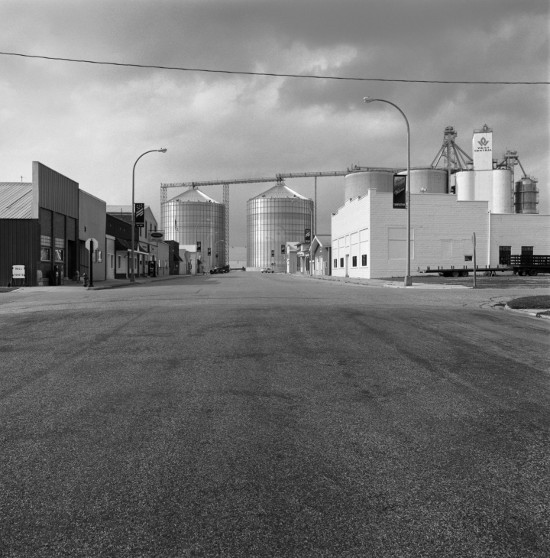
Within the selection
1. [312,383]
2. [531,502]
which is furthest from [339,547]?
[312,383]

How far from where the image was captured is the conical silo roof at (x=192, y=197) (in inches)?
5453

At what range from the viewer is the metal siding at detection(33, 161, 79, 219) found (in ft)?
105

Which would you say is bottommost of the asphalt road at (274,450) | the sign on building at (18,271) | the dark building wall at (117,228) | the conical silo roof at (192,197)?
the asphalt road at (274,450)

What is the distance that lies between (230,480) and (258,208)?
133440mm

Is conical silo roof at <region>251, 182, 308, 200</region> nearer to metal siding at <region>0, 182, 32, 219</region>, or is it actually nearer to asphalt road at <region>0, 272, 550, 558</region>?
metal siding at <region>0, 182, 32, 219</region>

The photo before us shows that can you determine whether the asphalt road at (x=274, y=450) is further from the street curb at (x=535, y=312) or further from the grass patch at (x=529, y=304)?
the grass patch at (x=529, y=304)

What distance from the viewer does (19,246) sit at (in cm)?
3128

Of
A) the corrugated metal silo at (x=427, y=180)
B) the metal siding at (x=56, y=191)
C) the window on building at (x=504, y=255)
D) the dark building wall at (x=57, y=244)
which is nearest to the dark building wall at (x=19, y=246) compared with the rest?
the dark building wall at (x=57, y=244)

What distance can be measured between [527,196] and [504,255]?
93.6 feet

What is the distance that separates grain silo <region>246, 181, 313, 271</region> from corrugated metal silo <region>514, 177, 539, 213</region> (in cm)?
6063

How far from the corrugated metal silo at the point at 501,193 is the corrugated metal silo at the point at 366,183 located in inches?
574

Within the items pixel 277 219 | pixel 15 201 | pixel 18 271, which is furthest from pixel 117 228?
pixel 277 219

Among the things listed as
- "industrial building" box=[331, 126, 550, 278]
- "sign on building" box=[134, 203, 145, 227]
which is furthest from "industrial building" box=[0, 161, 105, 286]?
"industrial building" box=[331, 126, 550, 278]

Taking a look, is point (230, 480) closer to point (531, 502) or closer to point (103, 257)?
point (531, 502)
